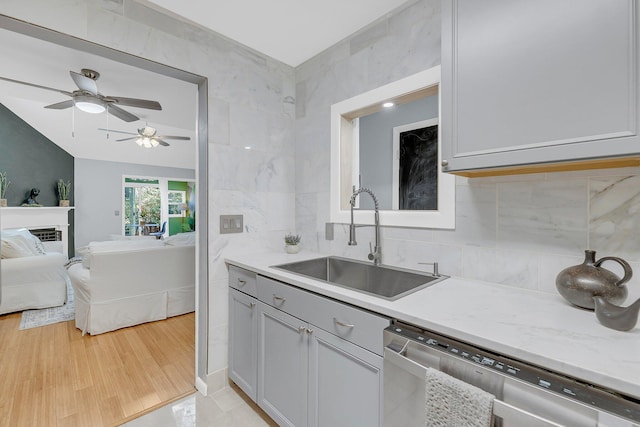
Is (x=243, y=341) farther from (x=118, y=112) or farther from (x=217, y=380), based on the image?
(x=118, y=112)

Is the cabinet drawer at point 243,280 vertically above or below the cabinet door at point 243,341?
above

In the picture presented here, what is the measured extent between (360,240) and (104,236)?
7.24 metres

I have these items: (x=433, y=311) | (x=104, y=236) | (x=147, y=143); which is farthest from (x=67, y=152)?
(x=433, y=311)

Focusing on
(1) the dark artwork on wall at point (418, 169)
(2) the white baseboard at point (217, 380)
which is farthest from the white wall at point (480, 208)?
(2) the white baseboard at point (217, 380)

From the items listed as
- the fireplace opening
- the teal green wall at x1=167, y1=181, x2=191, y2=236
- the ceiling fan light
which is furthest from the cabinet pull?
the teal green wall at x1=167, y1=181, x2=191, y2=236

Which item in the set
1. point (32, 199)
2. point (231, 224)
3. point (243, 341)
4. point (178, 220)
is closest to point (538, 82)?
point (231, 224)

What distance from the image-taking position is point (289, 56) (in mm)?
2195

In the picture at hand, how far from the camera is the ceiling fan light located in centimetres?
266

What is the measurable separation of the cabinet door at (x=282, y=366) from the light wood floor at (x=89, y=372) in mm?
767

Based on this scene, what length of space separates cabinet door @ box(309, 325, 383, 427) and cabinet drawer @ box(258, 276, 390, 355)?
0.04 m

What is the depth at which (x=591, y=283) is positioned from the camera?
0.94 m

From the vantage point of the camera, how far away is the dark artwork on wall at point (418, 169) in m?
1.89

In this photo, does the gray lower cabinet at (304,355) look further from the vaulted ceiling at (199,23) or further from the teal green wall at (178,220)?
the teal green wall at (178,220)

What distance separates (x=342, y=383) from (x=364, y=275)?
72 cm
